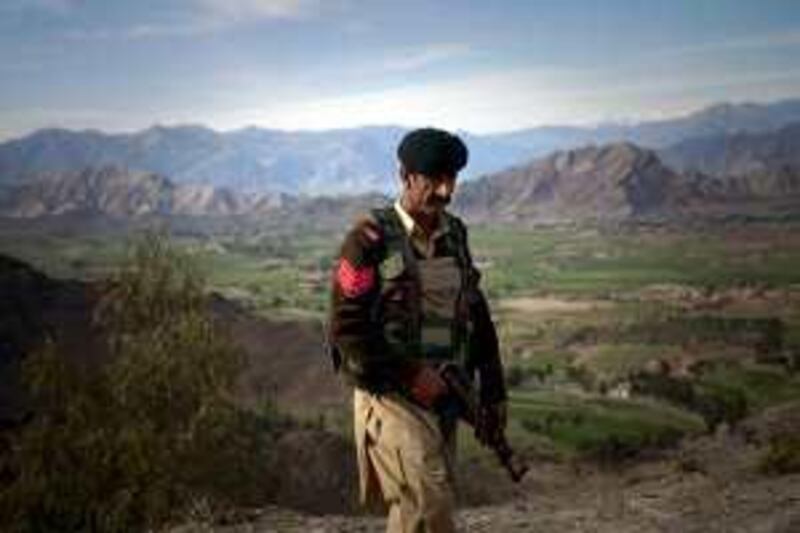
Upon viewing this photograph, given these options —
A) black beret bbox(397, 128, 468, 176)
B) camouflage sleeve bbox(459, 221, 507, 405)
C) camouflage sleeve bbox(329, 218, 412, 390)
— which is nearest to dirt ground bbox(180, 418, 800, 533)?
camouflage sleeve bbox(459, 221, 507, 405)

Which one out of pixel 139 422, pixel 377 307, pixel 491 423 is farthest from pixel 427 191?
pixel 139 422

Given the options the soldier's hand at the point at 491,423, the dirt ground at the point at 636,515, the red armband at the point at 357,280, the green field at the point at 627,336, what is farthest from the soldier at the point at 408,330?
the green field at the point at 627,336

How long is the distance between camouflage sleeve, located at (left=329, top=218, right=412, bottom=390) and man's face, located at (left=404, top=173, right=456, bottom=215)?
1.05ft

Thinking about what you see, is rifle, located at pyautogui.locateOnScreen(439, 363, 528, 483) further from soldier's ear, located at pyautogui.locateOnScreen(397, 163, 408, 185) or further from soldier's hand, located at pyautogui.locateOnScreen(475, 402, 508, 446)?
soldier's ear, located at pyautogui.locateOnScreen(397, 163, 408, 185)

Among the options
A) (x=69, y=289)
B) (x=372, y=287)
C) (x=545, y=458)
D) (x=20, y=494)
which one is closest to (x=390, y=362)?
(x=372, y=287)

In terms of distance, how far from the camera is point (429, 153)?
5.69 meters

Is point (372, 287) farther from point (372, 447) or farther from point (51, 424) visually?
point (51, 424)

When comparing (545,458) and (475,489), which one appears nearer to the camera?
(475,489)

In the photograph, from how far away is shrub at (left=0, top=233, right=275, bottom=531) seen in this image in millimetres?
19562

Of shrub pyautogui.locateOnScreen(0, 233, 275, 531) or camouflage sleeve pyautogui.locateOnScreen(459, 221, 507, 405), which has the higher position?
camouflage sleeve pyautogui.locateOnScreen(459, 221, 507, 405)

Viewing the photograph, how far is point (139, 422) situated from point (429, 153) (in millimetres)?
18106

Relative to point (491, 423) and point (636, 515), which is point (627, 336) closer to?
point (636, 515)

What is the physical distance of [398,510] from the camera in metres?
5.60

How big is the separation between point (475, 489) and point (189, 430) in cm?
→ 2614
